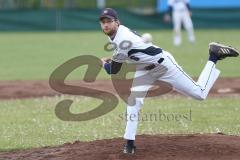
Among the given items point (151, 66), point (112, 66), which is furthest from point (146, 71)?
point (112, 66)

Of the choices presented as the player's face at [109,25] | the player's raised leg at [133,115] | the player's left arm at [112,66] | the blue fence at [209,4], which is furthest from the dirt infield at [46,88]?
the blue fence at [209,4]

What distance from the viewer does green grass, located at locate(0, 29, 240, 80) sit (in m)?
18.4

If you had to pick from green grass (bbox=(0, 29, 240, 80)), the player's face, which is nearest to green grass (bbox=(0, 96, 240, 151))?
the player's face

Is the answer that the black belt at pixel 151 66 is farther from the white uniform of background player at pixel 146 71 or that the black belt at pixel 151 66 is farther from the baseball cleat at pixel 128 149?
the baseball cleat at pixel 128 149

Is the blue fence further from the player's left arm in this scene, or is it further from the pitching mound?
the player's left arm

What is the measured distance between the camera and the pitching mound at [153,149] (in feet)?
24.9

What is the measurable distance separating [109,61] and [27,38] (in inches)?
929

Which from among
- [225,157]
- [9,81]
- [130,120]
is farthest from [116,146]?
[9,81]

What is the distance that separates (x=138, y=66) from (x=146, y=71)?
12 cm

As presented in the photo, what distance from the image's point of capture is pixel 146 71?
7.97 metres

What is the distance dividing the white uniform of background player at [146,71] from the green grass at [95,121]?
1.70m

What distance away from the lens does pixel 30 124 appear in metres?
10.7

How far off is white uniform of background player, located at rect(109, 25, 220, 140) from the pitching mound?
1.23 feet

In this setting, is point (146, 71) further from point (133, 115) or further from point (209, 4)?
point (209, 4)
